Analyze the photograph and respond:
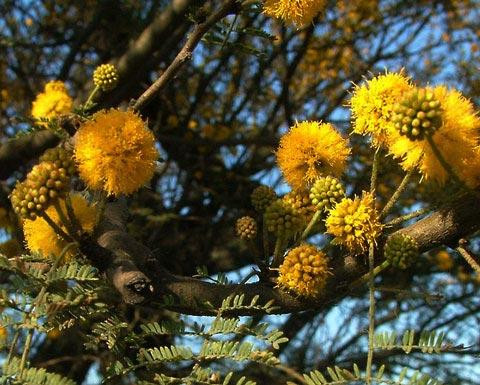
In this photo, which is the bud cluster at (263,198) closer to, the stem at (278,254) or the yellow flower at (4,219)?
the stem at (278,254)

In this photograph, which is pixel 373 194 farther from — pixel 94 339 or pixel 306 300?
pixel 94 339

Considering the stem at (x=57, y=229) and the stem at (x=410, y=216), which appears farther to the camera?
the stem at (x=410, y=216)

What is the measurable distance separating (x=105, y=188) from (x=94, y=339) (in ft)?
1.79

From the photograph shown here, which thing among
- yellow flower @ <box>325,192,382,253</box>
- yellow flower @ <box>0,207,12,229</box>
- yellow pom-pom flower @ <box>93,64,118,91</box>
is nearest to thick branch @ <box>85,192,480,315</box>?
yellow flower @ <box>325,192,382,253</box>

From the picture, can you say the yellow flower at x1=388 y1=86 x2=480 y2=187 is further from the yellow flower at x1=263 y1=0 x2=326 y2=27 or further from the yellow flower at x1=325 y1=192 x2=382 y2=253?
the yellow flower at x1=263 y1=0 x2=326 y2=27

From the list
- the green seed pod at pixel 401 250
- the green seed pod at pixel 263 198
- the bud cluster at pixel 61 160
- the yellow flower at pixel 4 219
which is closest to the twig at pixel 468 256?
the green seed pod at pixel 401 250

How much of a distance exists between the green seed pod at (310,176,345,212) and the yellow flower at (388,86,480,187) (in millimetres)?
282

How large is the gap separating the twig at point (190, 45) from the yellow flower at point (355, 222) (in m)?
0.86

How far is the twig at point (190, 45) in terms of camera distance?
2.43 meters

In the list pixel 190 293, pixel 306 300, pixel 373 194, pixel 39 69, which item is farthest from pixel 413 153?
pixel 39 69

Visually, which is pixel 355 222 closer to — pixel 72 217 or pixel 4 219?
pixel 72 217

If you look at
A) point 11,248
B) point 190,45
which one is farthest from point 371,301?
point 11,248

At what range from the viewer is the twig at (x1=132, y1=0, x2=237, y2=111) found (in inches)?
95.7

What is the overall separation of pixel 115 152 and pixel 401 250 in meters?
0.98
